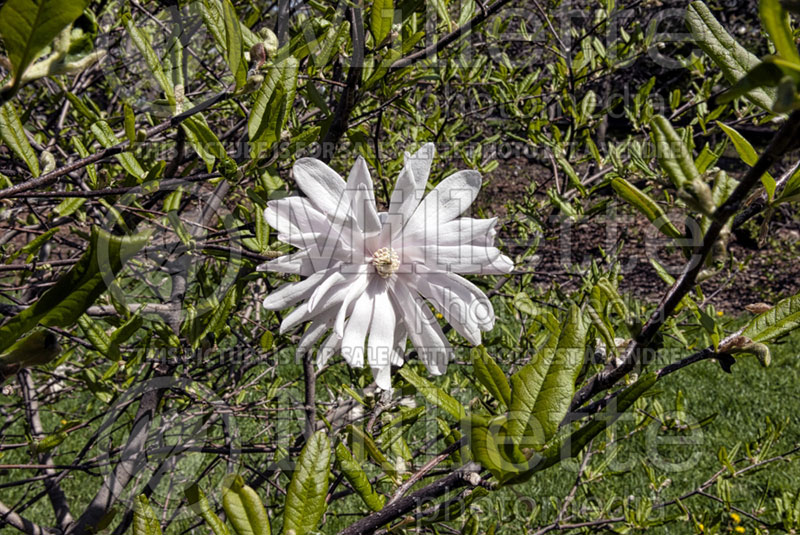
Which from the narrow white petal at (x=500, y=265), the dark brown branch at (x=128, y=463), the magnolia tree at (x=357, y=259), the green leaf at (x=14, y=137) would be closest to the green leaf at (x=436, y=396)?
the magnolia tree at (x=357, y=259)

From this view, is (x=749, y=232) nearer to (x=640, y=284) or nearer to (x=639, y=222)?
(x=639, y=222)

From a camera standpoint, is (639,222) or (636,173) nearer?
(636,173)

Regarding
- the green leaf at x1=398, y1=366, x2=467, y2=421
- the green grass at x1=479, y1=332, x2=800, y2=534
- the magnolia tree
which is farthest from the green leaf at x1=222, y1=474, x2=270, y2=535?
the green grass at x1=479, y1=332, x2=800, y2=534

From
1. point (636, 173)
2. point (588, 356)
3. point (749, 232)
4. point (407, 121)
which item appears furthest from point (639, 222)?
point (588, 356)

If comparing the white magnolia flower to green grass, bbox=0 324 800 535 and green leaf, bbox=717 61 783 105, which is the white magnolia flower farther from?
green grass, bbox=0 324 800 535

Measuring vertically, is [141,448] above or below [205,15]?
below

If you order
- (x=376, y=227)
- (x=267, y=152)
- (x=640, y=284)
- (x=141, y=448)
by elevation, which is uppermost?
(x=267, y=152)

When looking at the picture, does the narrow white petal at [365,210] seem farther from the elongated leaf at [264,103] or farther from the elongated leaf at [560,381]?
the elongated leaf at [560,381]
